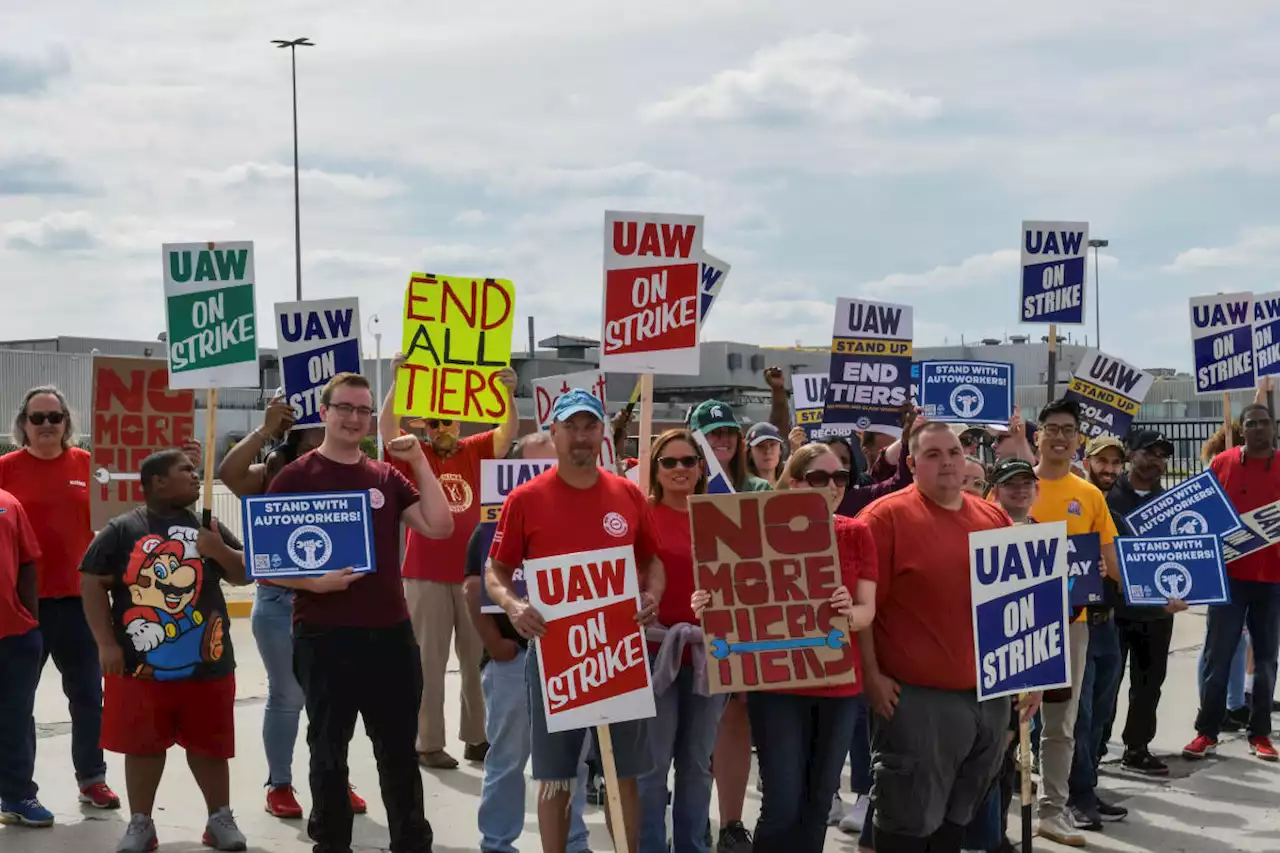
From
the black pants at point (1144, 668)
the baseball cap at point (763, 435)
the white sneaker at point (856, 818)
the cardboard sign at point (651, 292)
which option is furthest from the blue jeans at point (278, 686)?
the black pants at point (1144, 668)

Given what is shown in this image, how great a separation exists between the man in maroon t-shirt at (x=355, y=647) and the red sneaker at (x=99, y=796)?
1946 mm

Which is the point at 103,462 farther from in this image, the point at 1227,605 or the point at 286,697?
the point at 1227,605

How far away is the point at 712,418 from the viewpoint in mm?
7711

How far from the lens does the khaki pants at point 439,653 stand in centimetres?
906

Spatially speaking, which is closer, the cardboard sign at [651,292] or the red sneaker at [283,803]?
the cardboard sign at [651,292]

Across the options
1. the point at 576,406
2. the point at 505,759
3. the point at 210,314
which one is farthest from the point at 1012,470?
the point at 210,314

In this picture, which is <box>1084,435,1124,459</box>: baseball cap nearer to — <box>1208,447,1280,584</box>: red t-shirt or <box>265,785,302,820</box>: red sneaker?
<box>1208,447,1280,584</box>: red t-shirt

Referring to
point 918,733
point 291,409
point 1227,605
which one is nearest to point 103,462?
point 291,409

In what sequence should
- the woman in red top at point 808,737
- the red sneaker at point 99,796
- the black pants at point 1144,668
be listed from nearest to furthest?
the woman in red top at point 808,737, the red sneaker at point 99,796, the black pants at point 1144,668

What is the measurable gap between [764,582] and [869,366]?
5.85 m

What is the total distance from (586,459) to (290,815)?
3003 millimetres

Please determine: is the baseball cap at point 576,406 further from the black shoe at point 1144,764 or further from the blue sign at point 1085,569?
the black shoe at point 1144,764

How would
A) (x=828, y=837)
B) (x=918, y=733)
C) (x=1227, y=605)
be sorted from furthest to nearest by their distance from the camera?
(x=1227, y=605) < (x=828, y=837) < (x=918, y=733)

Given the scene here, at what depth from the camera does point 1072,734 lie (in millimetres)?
7832
